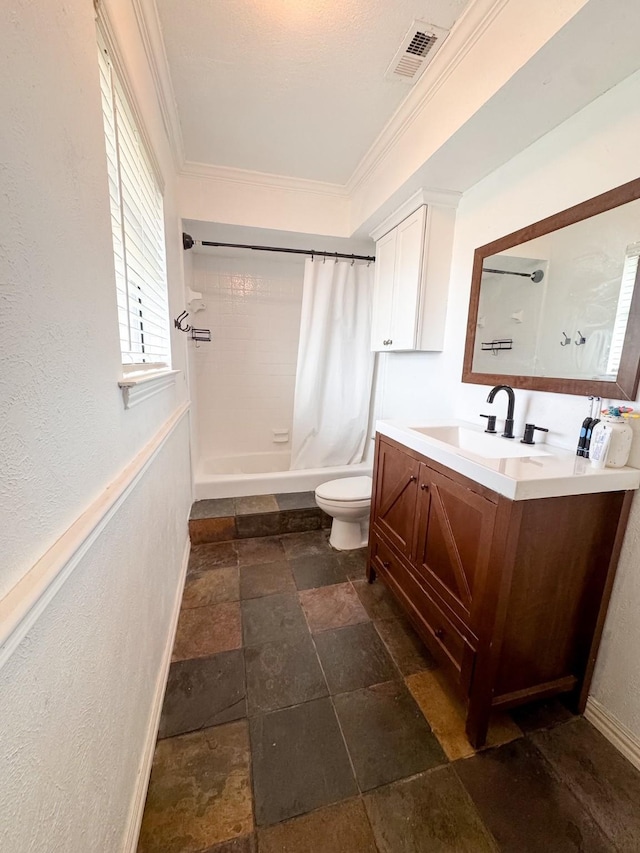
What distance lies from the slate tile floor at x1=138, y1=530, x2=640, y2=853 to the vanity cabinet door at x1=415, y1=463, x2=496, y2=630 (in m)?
0.42

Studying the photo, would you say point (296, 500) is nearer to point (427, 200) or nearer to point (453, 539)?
point (453, 539)

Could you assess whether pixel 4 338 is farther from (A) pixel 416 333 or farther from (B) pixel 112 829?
(A) pixel 416 333

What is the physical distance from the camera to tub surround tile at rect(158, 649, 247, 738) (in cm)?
118

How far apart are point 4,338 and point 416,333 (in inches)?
75.1

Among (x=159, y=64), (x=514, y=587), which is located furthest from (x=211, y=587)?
(x=159, y=64)

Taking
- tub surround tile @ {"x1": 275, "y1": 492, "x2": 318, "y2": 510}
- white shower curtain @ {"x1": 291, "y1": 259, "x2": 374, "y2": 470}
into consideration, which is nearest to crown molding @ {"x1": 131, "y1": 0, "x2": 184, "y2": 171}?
white shower curtain @ {"x1": 291, "y1": 259, "x2": 374, "y2": 470}

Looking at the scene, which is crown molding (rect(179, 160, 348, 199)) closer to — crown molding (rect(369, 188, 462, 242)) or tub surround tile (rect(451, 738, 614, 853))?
crown molding (rect(369, 188, 462, 242))

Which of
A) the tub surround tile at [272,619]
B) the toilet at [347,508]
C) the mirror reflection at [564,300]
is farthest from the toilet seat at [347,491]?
the mirror reflection at [564,300]

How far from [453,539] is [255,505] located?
61.2 inches

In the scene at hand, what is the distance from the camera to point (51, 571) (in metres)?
0.48

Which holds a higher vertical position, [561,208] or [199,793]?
[561,208]

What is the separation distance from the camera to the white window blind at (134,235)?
944 mm

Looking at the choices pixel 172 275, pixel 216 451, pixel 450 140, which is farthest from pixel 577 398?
pixel 216 451

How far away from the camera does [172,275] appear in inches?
75.4
